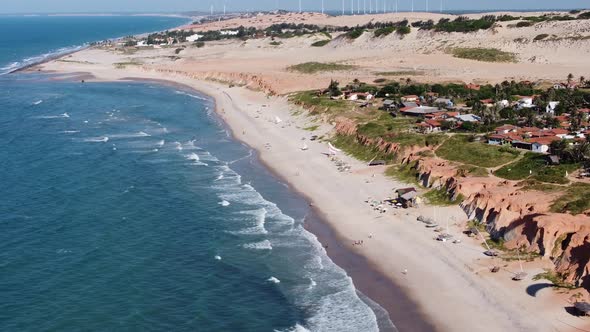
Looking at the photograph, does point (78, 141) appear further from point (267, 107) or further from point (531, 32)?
point (531, 32)

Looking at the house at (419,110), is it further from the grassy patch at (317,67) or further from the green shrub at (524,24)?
the green shrub at (524,24)

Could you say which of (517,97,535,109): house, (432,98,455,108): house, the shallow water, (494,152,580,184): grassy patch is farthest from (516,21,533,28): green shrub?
(494,152,580,184): grassy patch

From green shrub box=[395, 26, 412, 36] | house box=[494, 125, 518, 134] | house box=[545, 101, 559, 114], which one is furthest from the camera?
green shrub box=[395, 26, 412, 36]

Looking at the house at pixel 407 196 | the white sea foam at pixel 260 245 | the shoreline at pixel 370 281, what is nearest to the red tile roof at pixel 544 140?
the house at pixel 407 196

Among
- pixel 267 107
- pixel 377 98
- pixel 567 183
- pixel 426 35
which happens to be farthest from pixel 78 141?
pixel 426 35

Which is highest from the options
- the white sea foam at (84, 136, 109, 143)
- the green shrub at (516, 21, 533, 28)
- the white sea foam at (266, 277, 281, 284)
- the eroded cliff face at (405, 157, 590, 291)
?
the green shrub at (516, 21, 533, 28)

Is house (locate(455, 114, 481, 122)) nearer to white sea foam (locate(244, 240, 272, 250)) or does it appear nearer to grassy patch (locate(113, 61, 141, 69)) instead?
white sea foam (locate(244, 240, 272, 250))
